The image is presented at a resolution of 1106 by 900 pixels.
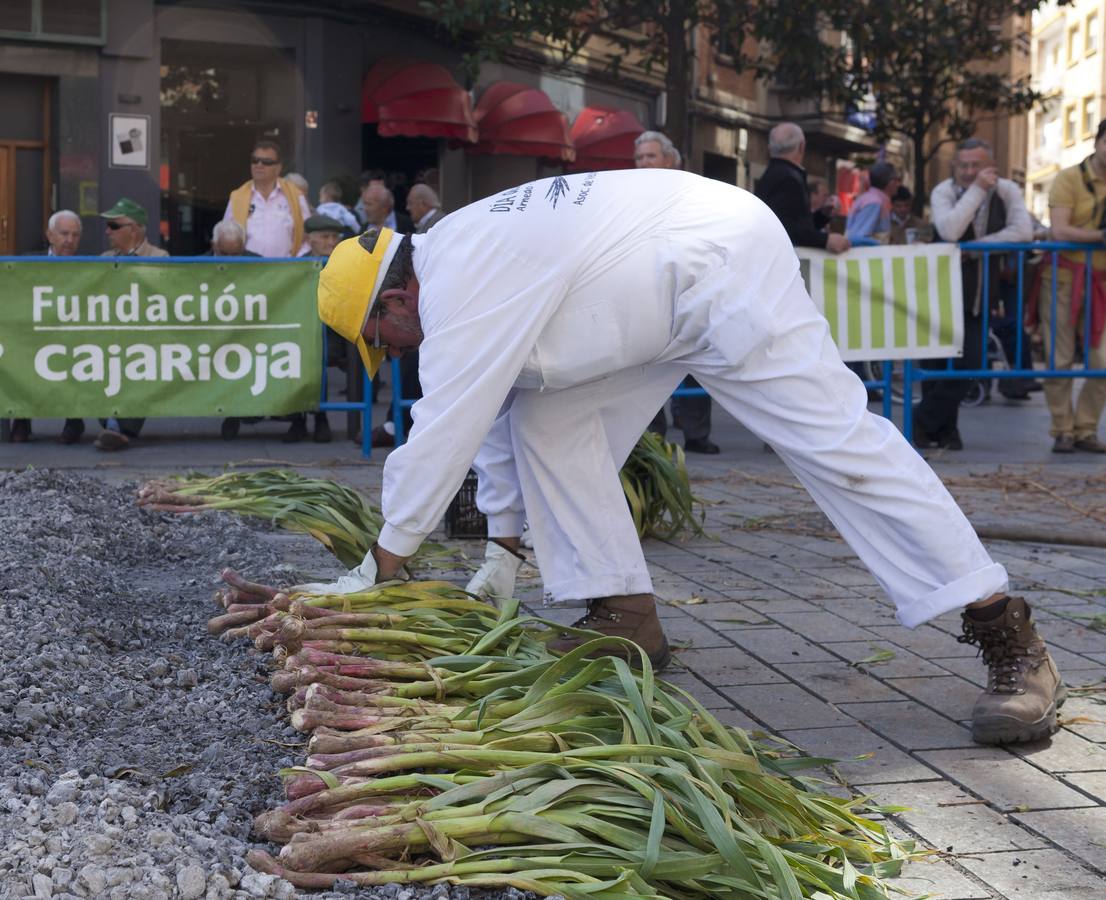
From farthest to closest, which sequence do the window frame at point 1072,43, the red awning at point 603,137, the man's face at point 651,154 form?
the window frame at point 1072,43
the red awning at point 603,137
the man's face at point 651,154

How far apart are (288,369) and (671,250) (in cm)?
625

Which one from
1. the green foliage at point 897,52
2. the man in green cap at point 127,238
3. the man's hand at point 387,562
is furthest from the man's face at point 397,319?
the green foliage at point 897,52

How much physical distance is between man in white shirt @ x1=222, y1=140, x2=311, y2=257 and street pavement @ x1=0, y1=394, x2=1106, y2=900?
11.1 ft

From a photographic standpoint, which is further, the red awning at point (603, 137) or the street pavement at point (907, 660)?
the red awning at point (603, 137)

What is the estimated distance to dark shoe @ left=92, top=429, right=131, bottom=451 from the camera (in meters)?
10.5

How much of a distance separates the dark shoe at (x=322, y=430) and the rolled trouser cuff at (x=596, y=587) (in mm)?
6853

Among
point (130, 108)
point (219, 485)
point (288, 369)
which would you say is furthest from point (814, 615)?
point (130, 108)

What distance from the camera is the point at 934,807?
137 inches

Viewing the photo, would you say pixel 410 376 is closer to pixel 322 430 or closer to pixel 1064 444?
pixel 322 430

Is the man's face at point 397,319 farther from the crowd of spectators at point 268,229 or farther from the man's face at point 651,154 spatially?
the man's face at point 651,154

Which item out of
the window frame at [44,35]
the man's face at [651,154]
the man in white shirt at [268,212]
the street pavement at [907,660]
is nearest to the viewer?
the street pavement at [907,660]

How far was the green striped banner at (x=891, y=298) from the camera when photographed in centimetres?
1007

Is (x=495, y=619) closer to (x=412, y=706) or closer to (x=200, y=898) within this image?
(x=412, y=706)

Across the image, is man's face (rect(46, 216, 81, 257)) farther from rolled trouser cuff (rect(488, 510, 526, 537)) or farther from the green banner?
rolled trouser cuff (rect(488, 510, 526, 537))
